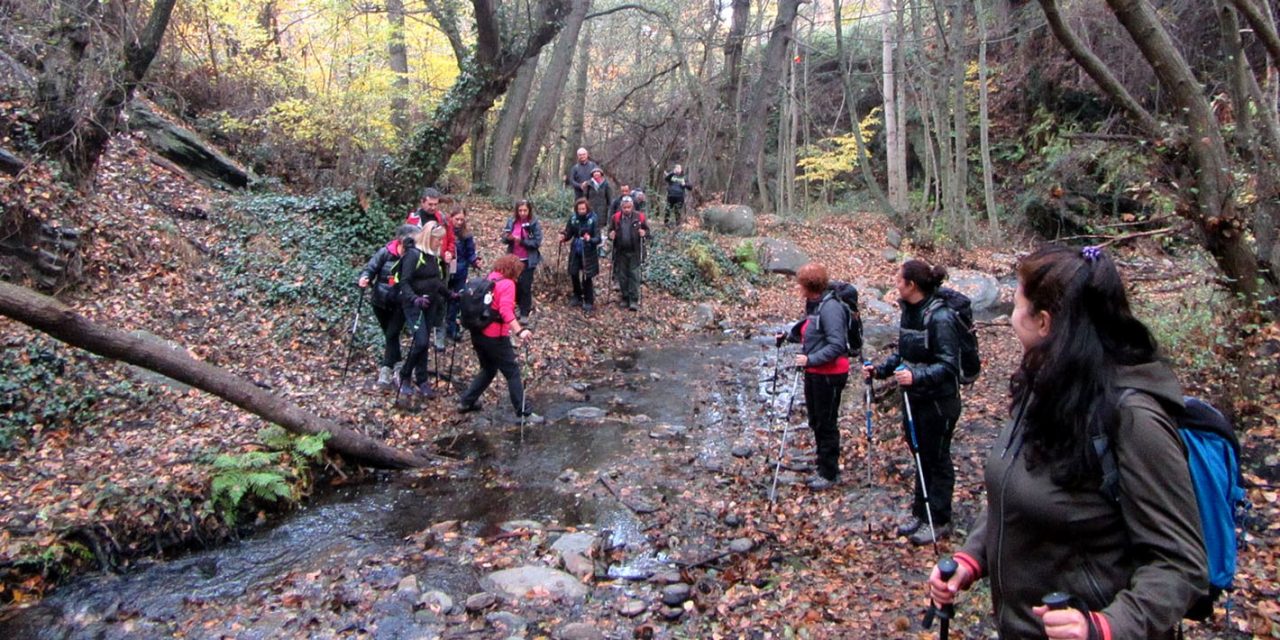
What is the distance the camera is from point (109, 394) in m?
7.62

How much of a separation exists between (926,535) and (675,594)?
1923 mm

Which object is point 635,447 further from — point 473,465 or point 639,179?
point 639,179

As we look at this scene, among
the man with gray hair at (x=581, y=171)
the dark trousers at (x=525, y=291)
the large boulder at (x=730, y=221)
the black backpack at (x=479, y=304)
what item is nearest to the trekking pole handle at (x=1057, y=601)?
the black backpack at (x=479, y=304)

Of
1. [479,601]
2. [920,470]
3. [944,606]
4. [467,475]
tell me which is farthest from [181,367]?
[944,606]

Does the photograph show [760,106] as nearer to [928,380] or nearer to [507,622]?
[928,380]

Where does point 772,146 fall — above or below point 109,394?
above

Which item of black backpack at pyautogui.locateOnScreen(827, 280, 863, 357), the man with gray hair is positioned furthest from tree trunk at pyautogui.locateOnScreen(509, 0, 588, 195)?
black backpack at pyautogui.locateOnScreen(827, 280, 863, 357)

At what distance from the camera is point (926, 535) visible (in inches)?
215

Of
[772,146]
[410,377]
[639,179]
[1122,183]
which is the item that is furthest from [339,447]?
[772,146]

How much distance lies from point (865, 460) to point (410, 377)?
5.20m

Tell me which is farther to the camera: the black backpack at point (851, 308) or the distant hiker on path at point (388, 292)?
the distant hiker on path at point (388, 292)

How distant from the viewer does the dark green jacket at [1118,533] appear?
1.76m

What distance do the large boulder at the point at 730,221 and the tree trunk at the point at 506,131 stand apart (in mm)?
5344

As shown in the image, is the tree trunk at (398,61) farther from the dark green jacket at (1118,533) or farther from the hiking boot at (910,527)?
the dark green jacket at (1118,533)
